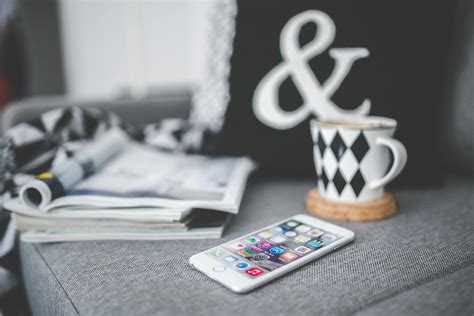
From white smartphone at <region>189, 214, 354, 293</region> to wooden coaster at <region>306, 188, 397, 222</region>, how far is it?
0.12 feet

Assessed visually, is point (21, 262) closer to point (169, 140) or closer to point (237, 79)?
point (169, 140)

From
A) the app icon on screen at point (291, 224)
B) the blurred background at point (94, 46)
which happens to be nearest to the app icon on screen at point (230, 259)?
the app icon on screen at point (291, 224)

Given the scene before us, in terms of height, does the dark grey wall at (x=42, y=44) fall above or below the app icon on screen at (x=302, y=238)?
above

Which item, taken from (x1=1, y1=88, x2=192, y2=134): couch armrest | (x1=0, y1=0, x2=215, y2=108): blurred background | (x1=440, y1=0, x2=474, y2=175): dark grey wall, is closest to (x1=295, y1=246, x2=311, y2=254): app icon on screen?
(x1=440, y1=0, x2=474, y2=175): dark grey wall

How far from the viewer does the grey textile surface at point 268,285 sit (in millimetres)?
317

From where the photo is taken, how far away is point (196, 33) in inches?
71.9

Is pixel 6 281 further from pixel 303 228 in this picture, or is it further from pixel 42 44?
pixel 42 44

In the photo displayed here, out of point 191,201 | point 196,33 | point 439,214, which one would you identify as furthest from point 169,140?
point 196,33

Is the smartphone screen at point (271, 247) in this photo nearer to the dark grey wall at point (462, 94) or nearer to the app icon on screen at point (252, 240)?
the app icon on screen at point (252, 240)

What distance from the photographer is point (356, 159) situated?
477mm

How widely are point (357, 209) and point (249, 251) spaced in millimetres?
168

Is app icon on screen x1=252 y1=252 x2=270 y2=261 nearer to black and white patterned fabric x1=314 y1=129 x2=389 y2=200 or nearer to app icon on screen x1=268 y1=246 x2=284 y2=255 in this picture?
app icon on screen x1=268 y1=246 x2=284 y2=255

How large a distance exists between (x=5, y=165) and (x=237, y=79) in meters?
0.38

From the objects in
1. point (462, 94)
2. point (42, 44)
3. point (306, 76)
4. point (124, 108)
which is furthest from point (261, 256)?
point (42, 44)
